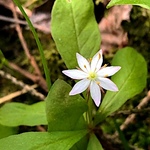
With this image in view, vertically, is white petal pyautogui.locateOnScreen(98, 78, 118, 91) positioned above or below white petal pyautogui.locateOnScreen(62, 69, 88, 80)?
below

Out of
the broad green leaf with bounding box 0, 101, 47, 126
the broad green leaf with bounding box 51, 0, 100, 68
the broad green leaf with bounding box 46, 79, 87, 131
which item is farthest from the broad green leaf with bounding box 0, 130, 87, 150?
the broad green leaf with bounding box 51, 0, 100, 68

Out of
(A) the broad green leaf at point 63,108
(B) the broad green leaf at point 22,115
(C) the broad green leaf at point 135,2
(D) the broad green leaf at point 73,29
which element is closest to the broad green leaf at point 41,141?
(A) the broad green leaf at point 63,108

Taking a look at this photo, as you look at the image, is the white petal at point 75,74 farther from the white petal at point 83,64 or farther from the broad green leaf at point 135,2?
the broad green leaf at point 135,2

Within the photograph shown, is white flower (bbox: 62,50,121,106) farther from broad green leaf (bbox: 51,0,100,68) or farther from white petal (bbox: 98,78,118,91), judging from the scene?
broad green leaf (bbox: 51,0,100,68)

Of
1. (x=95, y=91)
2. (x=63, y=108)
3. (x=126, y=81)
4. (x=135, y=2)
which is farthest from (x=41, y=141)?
(x=135, y=2)

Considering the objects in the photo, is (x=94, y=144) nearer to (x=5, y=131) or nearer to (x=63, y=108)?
(x=63, y=108)

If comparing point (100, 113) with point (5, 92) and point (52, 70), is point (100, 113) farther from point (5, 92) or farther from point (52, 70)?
point (5, 92)
